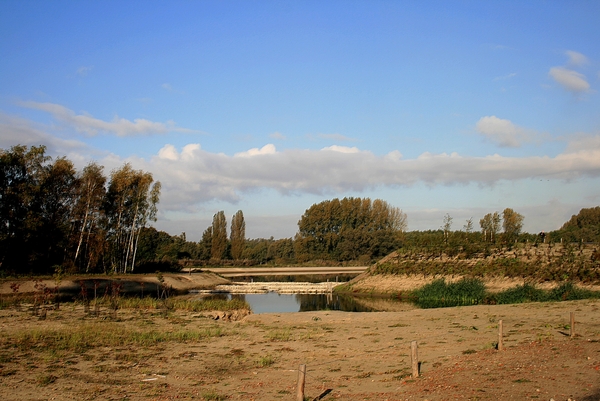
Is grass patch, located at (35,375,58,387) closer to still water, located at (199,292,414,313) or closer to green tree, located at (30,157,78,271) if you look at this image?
still water, located at (199,292,414,313)

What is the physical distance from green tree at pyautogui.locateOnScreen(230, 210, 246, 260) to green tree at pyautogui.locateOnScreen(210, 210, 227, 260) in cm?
193

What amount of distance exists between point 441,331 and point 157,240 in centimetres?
7867

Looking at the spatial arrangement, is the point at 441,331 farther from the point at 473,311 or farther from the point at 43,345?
the point at 43,345

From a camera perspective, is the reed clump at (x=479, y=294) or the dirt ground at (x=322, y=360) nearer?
the dirt ground at (x=322, y=360)

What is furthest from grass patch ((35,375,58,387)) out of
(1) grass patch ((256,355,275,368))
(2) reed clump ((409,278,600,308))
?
(2) reed clump ((409,278,600,308))

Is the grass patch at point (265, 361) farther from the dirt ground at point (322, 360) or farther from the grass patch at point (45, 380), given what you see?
the grass patch at point (45, 380)

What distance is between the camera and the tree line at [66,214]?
154 feet

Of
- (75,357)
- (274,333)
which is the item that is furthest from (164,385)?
(274,333)

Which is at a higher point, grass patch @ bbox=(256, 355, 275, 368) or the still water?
grass patch @ bbox=(256, 355, 275, 368)

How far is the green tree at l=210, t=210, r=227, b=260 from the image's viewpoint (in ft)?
351

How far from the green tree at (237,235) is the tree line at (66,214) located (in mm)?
42607

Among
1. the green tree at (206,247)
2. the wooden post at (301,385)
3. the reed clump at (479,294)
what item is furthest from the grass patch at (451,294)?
the green tree at (206,247)

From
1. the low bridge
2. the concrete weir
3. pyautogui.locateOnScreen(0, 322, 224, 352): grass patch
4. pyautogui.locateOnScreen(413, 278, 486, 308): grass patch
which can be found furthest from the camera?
the low bridge

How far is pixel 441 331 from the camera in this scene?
21.1 metres
